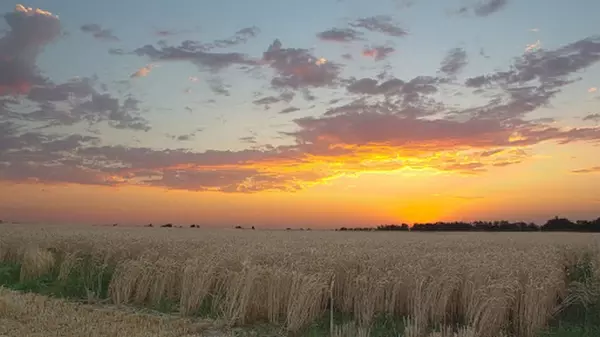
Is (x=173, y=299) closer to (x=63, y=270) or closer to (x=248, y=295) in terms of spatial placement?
(x=248, y=295)

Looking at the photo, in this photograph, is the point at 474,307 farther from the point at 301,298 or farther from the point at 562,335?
the point at 301,298

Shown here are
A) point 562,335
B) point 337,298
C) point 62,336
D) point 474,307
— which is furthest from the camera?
point 337,298

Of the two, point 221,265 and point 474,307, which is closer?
point 474,307

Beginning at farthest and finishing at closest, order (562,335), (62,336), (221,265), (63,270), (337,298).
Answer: (63,270), (221,265), (337,298), (562,335), (62,336)

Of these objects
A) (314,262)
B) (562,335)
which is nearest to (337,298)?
(314,262)

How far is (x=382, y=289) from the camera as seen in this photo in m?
12.4

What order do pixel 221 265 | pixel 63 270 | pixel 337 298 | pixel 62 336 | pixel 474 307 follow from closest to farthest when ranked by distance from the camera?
pixel 62 336 → pixel 474 307 → pixel 337 298 → pixel 221 265 → pixel 63 270

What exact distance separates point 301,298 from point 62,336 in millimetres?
4757

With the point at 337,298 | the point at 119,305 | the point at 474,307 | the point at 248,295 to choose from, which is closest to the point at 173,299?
the point at 119,305

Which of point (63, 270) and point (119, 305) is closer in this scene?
point (119, 305)

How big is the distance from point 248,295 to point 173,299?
10.9 feet

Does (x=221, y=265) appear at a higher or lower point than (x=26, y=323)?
higher

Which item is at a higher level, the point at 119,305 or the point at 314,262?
the point at 314,262

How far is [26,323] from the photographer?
11.5m
